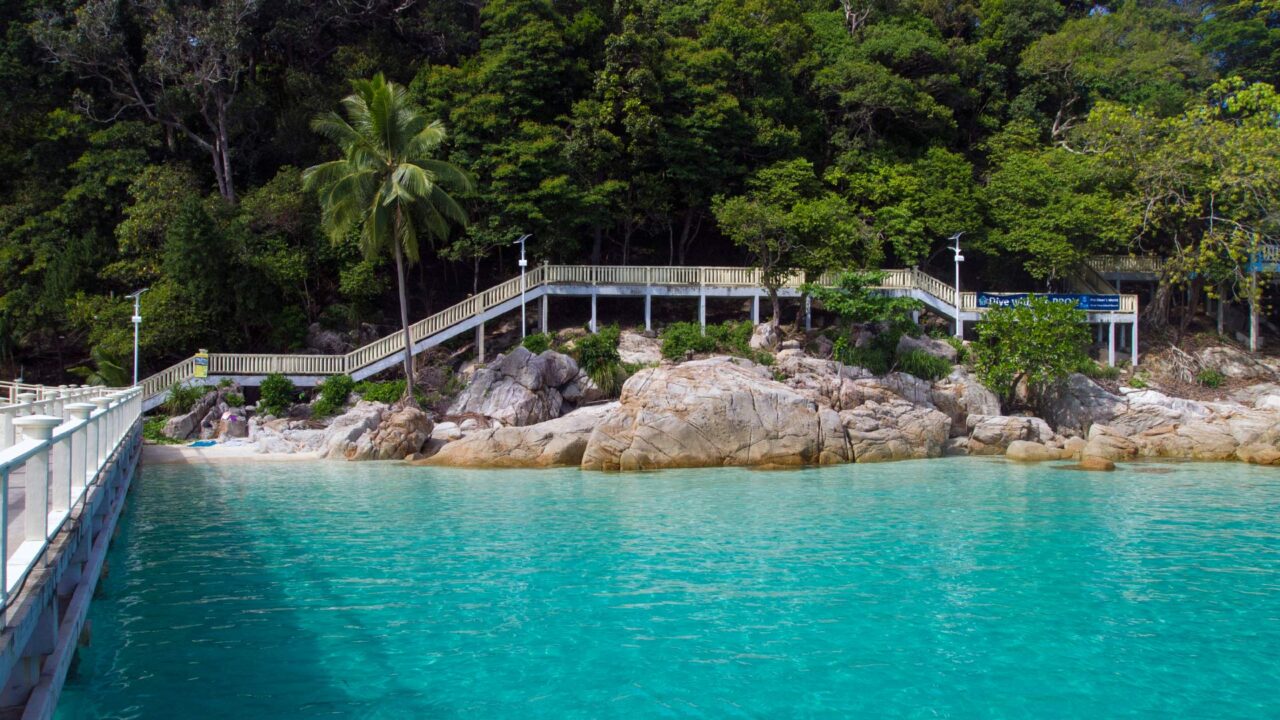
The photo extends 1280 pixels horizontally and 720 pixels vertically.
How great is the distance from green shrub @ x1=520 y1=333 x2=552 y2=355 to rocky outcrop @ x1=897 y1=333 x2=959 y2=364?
40.0 ft

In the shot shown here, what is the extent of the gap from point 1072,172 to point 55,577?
3805 cm

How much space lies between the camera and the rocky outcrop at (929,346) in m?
30.9

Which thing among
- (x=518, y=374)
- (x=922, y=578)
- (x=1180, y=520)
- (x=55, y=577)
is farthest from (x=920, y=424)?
(x=55, y=577)

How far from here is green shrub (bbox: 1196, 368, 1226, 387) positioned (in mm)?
34062

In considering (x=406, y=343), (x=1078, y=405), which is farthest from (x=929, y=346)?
(x=406, y=343)

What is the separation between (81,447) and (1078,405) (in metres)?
29.1

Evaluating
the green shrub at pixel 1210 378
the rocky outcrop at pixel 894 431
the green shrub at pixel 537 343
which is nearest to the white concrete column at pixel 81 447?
the rocky outcrop at pixel 894 431

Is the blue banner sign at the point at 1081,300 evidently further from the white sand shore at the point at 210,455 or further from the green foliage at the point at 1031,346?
the white sand shore at the point at 210,455

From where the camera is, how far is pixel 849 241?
100 ft

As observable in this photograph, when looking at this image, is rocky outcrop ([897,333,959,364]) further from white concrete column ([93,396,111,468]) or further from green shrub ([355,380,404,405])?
white concrete column ([93,396,111,468])

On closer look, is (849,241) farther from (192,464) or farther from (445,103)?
(192,464)

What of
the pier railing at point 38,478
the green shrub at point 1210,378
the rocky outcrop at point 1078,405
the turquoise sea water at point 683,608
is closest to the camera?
the pier railing at point 38,478

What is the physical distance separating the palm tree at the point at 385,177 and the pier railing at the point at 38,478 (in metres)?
17.6

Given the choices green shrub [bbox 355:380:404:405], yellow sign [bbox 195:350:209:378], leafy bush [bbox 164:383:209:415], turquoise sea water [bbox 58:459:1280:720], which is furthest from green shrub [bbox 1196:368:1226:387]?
leafy bush [bbox 164:383:209:415]
